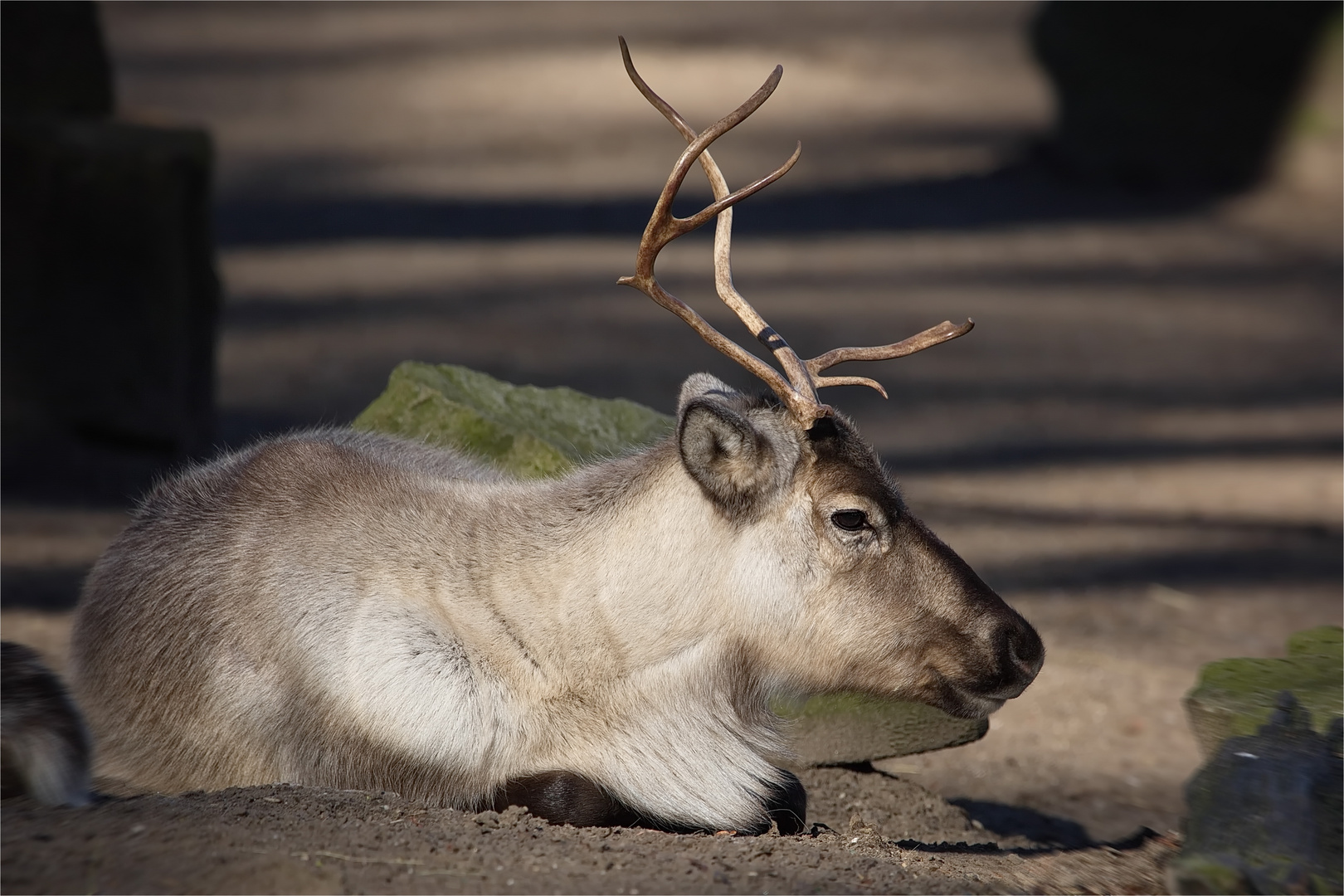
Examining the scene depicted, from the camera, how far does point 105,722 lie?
4.00m

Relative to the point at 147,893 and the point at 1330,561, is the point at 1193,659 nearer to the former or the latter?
the point at 1330,561

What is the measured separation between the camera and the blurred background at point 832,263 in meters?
7.55

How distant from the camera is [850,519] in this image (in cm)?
369

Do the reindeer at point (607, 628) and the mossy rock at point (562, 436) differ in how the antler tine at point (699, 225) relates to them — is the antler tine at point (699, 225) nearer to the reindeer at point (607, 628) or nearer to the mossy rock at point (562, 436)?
the reindeer at point (607, 628)

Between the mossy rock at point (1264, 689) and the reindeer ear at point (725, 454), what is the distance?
1.40m

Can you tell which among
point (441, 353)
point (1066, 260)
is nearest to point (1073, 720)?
point (441, 353)

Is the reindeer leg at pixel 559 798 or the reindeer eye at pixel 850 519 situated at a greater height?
the reindeer eye at pixel 850 519

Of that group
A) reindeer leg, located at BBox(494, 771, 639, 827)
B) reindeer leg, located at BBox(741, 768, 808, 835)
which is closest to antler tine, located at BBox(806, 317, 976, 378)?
reindeer leg, located at BBox(741, 768, 808, 835)

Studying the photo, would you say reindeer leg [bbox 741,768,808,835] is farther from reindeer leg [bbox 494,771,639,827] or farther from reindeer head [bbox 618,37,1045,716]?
reindeer leg [bbox 494,771,639,827]

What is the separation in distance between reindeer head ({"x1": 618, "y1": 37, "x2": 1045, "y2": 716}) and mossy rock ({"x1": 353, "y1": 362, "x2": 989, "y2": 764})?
694 mm

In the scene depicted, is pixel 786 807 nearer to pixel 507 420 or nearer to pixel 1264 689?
pixel 1264 689

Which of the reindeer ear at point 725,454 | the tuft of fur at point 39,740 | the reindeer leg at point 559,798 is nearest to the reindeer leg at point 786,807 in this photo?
the reindeer leg at point 559,798

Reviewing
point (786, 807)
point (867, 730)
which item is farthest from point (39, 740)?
point (867, 730)

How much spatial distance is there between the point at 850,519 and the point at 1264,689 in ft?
4.37
